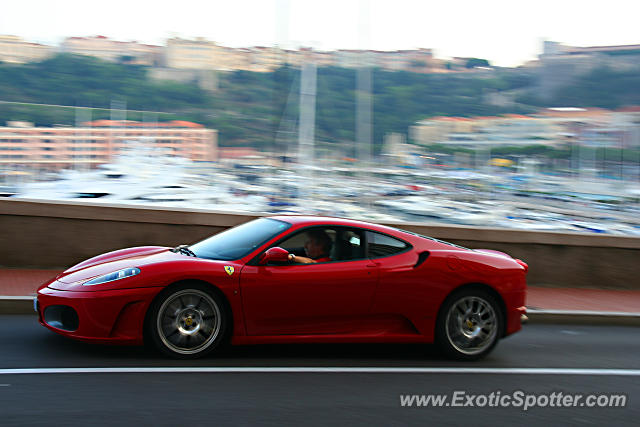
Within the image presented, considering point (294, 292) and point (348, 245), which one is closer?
point (294, 292)

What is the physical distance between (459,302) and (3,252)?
694 centimetres

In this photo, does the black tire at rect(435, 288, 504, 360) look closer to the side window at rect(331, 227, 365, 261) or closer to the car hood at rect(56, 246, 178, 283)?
the side window at rect(331, 227, 365, 261)

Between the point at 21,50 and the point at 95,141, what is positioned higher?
the point at 21,50

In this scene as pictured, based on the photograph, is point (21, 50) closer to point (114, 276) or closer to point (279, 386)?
point (114, 276)

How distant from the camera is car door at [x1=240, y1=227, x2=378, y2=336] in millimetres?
5855

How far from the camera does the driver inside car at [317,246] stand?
20.7 ft

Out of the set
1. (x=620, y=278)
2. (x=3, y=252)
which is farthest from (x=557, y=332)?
(x=3, y=252)

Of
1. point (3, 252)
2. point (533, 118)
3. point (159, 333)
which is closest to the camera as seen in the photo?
point (159, 333)

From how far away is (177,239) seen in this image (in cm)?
1095

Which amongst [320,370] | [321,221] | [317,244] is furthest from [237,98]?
[320,370]

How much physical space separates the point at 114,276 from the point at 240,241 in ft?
4.02

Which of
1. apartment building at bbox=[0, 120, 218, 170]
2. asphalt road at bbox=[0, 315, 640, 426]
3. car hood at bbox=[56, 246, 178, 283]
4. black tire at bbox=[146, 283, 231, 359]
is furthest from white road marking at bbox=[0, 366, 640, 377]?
apartment building at bbox=[0, 120, 218, 170]

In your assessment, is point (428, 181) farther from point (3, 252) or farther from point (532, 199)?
point (3, 252)

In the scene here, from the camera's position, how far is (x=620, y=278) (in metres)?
12.8
